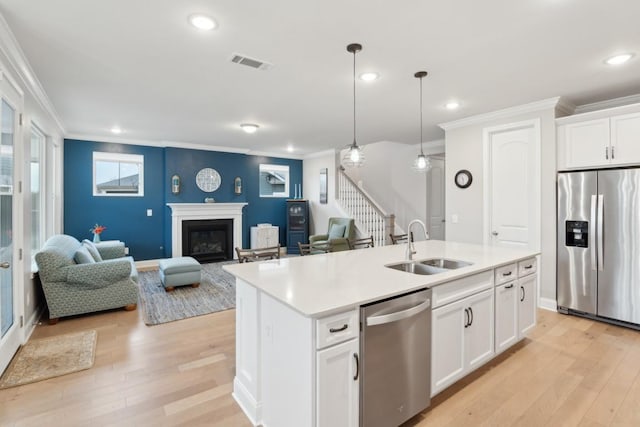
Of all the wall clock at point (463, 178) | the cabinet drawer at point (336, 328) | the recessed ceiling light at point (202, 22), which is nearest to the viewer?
the cabinet drawer at point (336, 328)

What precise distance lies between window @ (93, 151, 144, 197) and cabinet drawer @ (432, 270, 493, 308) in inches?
255

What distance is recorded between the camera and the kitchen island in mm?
1546

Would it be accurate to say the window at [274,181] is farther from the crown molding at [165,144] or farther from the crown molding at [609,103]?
the crown molding at [609,103]

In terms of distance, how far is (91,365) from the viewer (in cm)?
267

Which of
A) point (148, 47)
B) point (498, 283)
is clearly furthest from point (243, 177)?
point (498, 283)

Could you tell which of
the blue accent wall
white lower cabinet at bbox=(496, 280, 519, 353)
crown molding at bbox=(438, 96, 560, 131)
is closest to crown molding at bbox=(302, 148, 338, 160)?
the blue accent wall

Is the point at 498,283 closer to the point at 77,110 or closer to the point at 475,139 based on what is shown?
the point at 475,139

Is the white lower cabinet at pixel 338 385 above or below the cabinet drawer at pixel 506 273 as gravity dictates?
below

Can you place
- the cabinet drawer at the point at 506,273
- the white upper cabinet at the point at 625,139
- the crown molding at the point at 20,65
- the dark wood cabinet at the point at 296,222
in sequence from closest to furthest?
the crown molding at the point at 20,65 → the cabinet drawer at the point at 506,273 → the white upper cabinet at the point at 625,139 → the dark wood cabinet at the point at 296,222

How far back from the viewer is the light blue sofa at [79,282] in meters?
3.49

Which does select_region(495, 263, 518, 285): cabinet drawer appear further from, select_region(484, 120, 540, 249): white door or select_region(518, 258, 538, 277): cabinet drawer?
select_region(484, 120, 540, 249): white door

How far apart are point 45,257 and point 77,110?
2169mm

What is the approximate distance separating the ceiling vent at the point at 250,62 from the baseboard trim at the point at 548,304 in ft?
14.2

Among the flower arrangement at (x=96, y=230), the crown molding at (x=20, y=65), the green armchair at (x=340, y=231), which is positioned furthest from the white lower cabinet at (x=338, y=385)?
the flower arrangement at (x=96, y=230)
